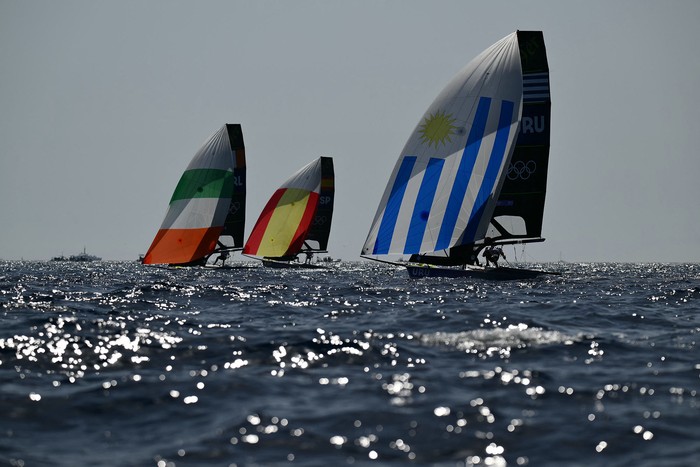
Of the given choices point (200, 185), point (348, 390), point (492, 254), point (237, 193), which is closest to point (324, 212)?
point (237, 193)

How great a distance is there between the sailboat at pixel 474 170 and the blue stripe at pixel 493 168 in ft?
0.16

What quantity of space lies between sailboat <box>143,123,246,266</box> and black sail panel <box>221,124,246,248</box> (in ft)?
3.83

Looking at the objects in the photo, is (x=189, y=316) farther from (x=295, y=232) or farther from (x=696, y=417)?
(x=295, y=232)

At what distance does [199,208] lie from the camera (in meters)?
59.8

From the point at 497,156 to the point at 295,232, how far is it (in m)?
34.4

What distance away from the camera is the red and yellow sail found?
72.6m

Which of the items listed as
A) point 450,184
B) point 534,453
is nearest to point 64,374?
point 534,453

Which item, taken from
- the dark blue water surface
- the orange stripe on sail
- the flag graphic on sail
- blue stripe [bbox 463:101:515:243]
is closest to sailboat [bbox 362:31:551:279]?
blue stripe [bbox 463:101:515:243]

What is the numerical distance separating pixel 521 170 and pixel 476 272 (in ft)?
21.3

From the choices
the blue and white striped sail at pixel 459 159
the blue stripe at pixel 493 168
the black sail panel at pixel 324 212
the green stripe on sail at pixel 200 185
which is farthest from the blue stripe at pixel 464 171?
the black sail panel at pixel 324 212

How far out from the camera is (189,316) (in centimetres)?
1919

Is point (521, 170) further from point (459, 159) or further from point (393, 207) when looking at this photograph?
point (393, 207)

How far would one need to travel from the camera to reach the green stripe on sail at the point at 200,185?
196ft

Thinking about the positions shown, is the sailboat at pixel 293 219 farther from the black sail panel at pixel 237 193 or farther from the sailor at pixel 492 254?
the sailor at pixel 492 254
